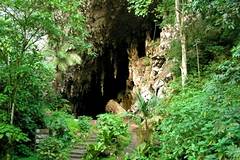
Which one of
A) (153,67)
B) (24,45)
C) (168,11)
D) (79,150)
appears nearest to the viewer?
(24,45)

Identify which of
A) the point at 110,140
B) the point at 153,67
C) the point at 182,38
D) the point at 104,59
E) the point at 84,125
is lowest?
the point at 110,140

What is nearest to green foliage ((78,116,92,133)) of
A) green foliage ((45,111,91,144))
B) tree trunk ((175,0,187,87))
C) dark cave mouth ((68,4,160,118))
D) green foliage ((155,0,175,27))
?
green foliage ((45,111,91,144))

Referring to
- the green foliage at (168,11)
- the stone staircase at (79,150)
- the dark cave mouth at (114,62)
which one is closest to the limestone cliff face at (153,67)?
the dark cave mouth at (114,62)

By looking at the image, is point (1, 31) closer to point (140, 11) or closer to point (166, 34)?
point (140, 11)

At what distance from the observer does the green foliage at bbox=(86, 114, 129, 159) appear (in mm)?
10789

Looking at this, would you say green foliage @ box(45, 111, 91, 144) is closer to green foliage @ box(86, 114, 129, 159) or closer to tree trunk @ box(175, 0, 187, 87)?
green foliage @ box(86, 114, 129, 159)

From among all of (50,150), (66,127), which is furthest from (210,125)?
(66,127)

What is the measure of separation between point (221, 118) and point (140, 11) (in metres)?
7.87

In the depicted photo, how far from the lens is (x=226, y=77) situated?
662 cm

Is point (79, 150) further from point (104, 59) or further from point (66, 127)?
point (104, 59)

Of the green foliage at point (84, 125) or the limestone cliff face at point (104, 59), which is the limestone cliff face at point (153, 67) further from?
the green foliage at point (84, 125)

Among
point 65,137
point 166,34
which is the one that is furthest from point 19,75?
point 166,34

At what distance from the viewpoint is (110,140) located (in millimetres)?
11086

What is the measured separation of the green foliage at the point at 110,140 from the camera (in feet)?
35.4
